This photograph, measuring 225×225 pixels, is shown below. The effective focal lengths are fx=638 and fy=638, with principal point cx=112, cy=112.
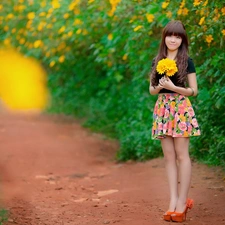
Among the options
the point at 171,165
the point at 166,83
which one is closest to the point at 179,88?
the point at 166,83

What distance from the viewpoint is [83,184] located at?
7.49 metres

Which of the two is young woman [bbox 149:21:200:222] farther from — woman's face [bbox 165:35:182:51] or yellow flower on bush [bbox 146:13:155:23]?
yellow flower on bush [bbox 146:13:155:23]

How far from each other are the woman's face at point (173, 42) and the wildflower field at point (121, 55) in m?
0.91

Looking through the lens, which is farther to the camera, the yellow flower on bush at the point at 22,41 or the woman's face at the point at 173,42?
the yellow flower on bush at the point at 22,41

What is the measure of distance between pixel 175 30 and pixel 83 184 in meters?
2.91

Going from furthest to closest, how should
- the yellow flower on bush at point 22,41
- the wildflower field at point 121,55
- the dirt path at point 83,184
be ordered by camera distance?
the yellow flower on bush at point 22,41 → the wildflower field at point 121,55 → the dirt path at point 83,184

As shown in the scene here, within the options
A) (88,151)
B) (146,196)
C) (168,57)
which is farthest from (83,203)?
(88,151)

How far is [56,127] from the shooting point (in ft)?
38.7

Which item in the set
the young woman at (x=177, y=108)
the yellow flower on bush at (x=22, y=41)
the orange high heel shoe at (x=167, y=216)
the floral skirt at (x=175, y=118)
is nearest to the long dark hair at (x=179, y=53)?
the young woman at (x=177, y=108)

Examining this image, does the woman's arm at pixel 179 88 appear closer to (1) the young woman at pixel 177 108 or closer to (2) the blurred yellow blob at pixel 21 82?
(1) the young woman at pixel 177 108

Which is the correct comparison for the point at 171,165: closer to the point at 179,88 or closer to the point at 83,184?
the point at 179,88

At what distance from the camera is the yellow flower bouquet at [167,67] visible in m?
5.06

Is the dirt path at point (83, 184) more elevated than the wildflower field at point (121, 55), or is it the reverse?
the wildflower field at point (121, 55)

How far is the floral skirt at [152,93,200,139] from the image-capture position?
5105 millimetres
